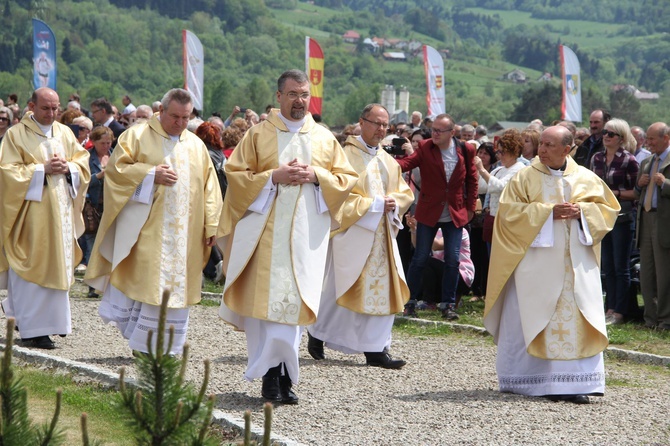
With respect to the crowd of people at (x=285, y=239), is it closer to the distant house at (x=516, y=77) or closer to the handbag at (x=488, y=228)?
the handbag at (x=488, y=228)

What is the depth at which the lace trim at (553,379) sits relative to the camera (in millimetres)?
8055

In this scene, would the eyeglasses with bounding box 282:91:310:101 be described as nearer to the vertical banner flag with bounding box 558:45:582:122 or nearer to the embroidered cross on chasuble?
the embroidered cross on chasuble

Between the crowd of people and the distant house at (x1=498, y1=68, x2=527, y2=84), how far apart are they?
6409 inches

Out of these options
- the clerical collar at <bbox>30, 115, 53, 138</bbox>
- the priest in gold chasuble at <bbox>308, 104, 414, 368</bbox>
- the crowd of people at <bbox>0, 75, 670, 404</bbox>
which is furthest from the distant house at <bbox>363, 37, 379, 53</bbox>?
the priest in gold chasuble at <bbox>308, 104, 414, 368</bbox>

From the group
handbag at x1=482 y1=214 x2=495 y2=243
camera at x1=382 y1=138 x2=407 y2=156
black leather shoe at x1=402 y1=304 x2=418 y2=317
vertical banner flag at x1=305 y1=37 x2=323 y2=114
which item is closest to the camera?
camera at x1=382 y1=138 x2=407 y2=156

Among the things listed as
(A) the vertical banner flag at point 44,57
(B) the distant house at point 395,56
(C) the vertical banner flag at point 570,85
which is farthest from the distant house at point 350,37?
(A) the vertical banner flag at point 44,57

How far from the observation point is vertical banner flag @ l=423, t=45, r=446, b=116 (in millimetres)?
27344

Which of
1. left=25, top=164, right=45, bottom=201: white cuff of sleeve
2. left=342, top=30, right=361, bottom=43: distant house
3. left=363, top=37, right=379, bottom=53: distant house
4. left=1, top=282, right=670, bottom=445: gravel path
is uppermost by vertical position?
left=342, top=30, right=361, bottom=43: distant house

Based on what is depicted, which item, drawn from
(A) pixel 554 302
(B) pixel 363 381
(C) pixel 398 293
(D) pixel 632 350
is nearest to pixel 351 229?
(C) pixel 398 293

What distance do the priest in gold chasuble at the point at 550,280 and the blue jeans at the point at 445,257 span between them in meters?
3.32

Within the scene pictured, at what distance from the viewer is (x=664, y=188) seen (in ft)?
36.3

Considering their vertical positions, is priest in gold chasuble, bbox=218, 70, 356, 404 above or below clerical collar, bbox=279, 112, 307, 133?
below

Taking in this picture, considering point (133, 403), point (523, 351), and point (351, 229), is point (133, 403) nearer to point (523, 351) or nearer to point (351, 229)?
point (523, 351)

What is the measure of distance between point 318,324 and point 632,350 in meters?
2.88
